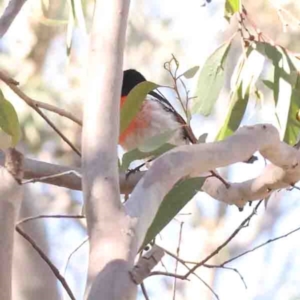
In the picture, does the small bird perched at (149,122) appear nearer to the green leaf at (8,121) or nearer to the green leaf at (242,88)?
the green leaf at (242,88)

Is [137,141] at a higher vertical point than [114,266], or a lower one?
higher

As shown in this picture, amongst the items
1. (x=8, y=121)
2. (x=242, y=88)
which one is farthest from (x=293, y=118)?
(x=8, y=121)

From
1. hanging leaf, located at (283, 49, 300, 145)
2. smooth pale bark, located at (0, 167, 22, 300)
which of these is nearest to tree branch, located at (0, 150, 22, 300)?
smooth pale bark, located at (0, 167, 22, 300)

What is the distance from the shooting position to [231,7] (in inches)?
54.2

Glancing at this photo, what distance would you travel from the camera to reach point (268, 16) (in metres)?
3.30

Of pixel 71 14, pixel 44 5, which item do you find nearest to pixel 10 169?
pixel 71 14

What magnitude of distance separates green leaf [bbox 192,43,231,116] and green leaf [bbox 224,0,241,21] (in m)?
0.06

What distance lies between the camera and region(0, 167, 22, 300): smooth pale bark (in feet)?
2.44

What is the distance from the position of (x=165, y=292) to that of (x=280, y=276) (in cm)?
97

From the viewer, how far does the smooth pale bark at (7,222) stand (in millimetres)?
744

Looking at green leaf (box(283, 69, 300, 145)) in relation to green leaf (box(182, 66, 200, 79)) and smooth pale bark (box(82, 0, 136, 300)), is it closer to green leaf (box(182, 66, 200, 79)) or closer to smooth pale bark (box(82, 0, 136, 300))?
green leaf (box(182, 66, 200, 79))

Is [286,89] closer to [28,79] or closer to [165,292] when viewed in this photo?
[28,79]

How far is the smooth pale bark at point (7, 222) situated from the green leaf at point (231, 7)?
642 mm

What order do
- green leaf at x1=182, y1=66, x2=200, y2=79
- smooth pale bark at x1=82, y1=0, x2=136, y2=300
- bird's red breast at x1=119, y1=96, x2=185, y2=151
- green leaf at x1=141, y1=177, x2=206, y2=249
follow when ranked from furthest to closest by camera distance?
bird's red breast at x1=119, y1=96, x2=185, y2=151
green leaf at x1=182, y1=66, x2=200, y2=79
green leaf at x1=141, y1=177, x2=206, y2=249
smooth pale bark at x1=82, y1=0, x2=136, y2=300
